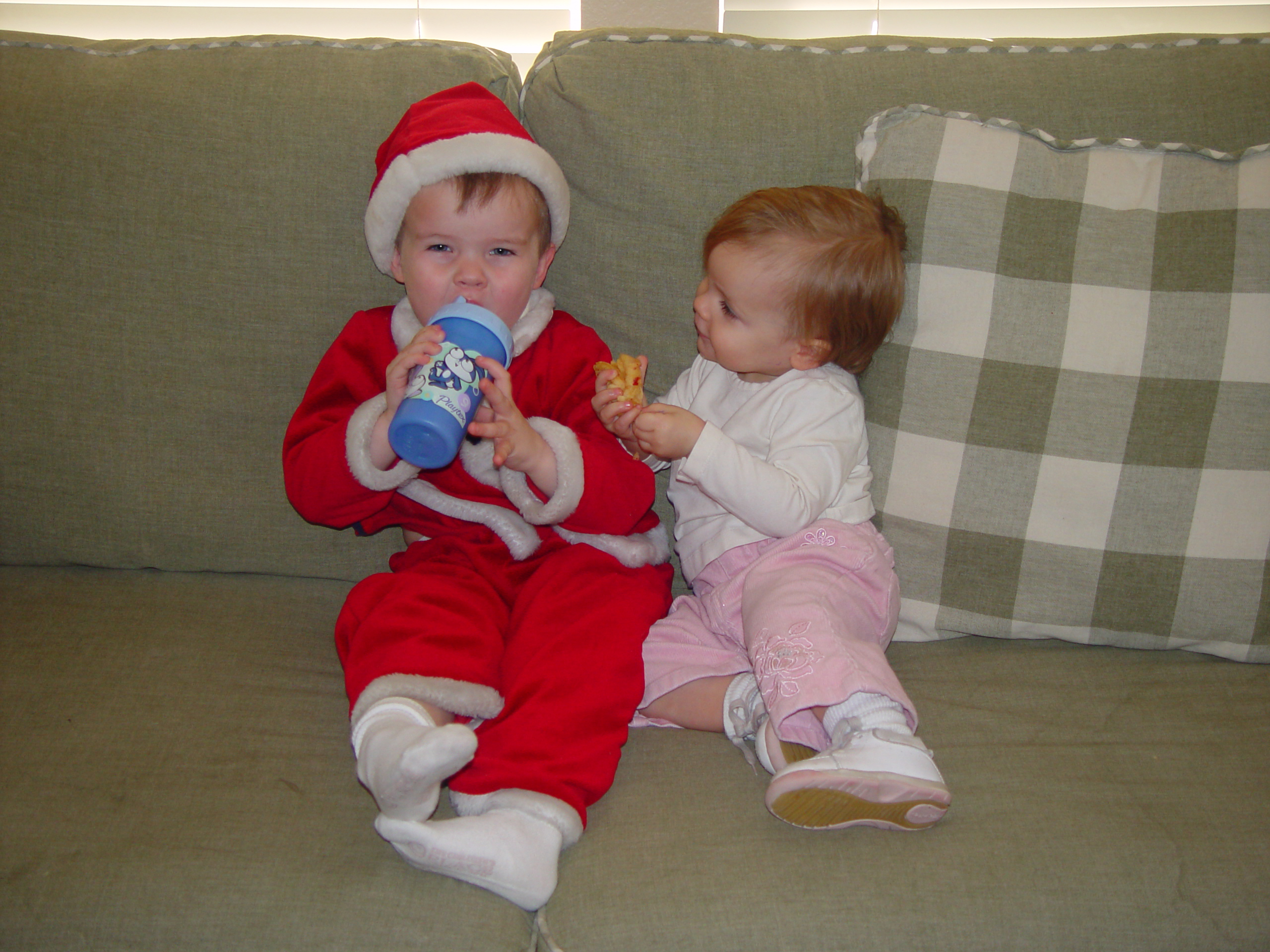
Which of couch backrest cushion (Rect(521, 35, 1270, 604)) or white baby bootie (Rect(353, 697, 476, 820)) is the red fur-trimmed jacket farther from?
white baby bootie (Rect(353, 697, 476, 820))

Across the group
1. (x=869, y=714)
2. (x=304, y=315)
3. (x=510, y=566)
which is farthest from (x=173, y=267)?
(x=869, y=714)

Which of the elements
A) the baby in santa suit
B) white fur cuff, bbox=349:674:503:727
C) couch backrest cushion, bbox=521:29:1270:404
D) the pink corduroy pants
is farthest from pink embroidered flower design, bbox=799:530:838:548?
white fur cuff, bbox=349:674:503:727

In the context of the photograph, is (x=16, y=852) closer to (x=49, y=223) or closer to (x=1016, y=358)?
(x=49, y=223)

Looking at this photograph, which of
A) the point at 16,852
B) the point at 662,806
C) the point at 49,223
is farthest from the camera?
the point at 49,223

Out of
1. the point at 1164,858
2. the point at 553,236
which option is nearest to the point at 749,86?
the point at 553,236

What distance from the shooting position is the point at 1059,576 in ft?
4.21

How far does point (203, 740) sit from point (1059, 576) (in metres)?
1.18

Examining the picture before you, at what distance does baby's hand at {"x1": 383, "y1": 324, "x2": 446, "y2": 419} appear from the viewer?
108cm

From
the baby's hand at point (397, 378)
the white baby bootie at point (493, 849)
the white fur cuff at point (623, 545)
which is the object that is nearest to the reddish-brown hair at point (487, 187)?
the baby's hand at point (397, 378)

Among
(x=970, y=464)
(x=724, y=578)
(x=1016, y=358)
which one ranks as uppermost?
(x=1016, y=358)

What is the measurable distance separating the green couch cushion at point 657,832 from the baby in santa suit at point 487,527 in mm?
71

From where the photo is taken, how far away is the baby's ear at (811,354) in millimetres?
1302

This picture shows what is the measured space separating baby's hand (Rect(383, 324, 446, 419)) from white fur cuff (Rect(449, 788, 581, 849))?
19.4 inches

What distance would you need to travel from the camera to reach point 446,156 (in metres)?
1.22
